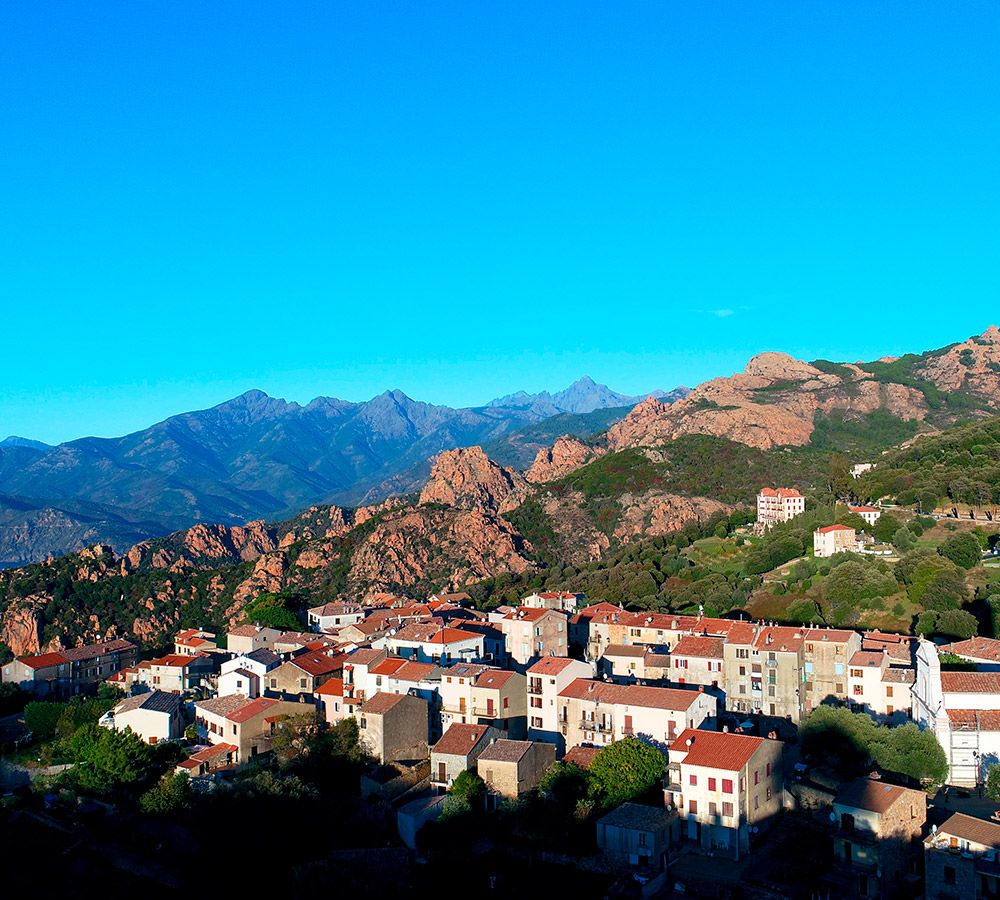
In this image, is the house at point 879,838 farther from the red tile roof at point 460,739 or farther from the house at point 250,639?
the house at point 250,639

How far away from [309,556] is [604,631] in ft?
224

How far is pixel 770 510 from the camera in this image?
92.4 meters

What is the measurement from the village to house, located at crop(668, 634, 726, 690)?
9cm

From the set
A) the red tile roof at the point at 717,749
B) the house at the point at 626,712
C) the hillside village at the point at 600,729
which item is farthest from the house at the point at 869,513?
the red tile roof at the point at 717,749

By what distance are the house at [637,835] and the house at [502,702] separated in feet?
29.5

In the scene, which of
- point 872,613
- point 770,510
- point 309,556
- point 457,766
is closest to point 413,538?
point 309,556

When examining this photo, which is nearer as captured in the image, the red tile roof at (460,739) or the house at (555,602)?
the red tile roof at (460,739)

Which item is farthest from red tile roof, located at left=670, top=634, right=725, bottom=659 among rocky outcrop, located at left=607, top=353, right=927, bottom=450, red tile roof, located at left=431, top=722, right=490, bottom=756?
rocky outcrop, located at left=607, top=353, right=927, bottom=450

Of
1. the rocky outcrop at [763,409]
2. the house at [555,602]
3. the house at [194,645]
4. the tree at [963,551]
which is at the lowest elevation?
the house at [194,645]

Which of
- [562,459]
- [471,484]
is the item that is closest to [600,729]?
[471,484]

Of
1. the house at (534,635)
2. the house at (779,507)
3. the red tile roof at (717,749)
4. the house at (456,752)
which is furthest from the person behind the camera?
the house at (779,507)

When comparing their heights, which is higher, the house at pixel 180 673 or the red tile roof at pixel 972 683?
the red tile roof at pixel 972 683

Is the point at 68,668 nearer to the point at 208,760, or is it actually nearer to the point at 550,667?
the point at 208,760

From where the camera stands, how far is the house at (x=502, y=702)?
135 feet
